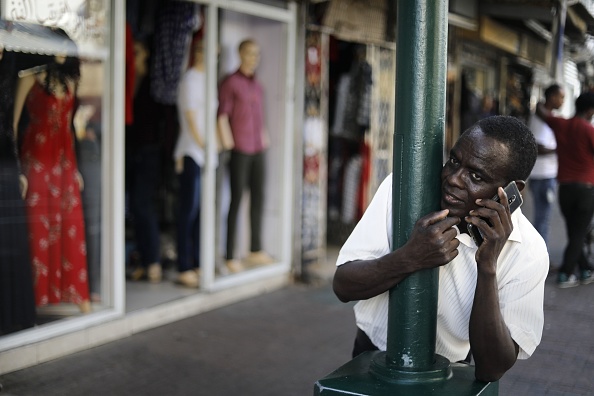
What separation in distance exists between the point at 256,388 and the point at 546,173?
4410 millimetres

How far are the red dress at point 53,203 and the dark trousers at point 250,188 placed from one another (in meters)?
1.83

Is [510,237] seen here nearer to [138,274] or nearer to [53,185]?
[53,185]

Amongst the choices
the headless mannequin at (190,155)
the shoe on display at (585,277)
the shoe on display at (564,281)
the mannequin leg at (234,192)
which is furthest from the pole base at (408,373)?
the shoe on display at (585,277)

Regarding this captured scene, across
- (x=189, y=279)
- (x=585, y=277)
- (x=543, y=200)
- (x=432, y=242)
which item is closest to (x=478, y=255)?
(x=432, y=242)

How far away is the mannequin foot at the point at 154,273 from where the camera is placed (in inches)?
246

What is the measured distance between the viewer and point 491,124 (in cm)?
180

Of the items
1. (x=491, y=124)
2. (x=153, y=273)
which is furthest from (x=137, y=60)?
(x=491, y=124)

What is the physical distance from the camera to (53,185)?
4.68m

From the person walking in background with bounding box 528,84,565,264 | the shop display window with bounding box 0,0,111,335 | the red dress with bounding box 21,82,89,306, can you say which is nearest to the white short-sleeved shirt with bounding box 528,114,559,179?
the person walking in background with bounding box 528,84,565,264

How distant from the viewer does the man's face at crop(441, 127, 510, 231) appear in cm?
176

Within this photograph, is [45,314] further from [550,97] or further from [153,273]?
[550,97]

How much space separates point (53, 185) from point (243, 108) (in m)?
2.15

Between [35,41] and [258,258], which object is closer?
[35,41]

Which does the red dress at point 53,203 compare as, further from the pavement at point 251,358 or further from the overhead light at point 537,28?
the overhead light at point 537,28
